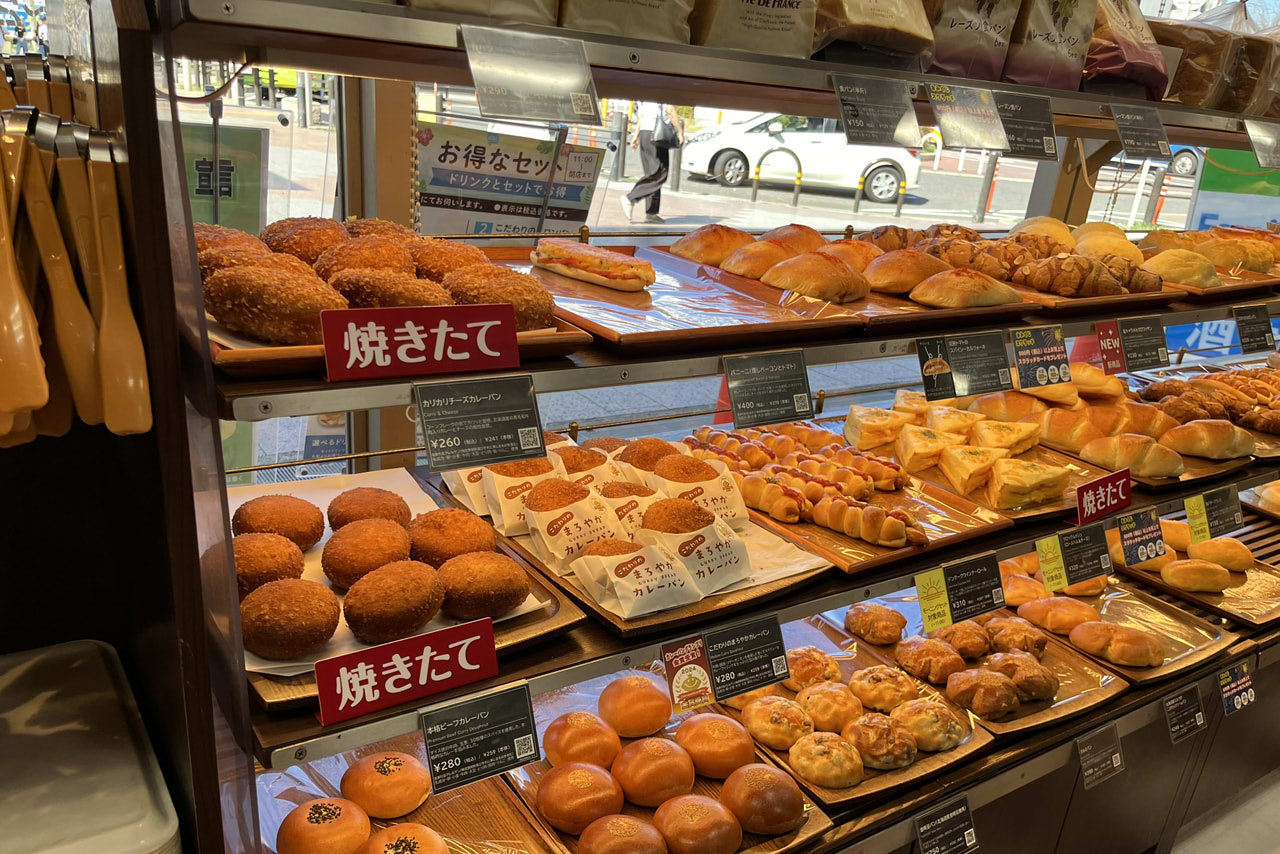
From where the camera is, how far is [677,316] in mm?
1564

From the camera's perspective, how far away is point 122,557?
1.48 metres

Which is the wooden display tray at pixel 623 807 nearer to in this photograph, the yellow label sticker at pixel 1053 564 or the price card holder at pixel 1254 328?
the yellow label sticker at pixel 1053 564

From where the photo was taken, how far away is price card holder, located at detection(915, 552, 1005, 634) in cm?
181

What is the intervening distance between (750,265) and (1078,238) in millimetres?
1127

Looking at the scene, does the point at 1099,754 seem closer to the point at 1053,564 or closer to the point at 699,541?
the point at 1053,564

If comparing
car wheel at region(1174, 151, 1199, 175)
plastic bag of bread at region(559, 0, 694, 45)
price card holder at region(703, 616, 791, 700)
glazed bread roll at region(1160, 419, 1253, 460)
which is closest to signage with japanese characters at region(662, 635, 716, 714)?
price card holder at region(703, 616, 791, 700)

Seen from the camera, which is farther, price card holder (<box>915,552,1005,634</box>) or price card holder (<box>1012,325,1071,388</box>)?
price card holder (<box>1012,325,1071,388</box>)

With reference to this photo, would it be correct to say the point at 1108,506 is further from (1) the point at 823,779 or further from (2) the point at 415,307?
(2) the point at 415,307

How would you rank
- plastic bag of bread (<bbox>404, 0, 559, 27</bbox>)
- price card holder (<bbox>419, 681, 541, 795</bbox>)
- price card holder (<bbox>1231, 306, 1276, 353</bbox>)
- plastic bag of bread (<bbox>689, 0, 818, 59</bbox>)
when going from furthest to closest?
price card holder (<bbox>1231, 306, 1276, 353</bbox>) < plastic bag of bread (<bbox>689, 0, 818, 59</bbox>) < price card holder (<bbox>419, 681, 541, 795</bbox>) < plastic bag of bread (<bbox>404, 0, 559, 27</bbox>)

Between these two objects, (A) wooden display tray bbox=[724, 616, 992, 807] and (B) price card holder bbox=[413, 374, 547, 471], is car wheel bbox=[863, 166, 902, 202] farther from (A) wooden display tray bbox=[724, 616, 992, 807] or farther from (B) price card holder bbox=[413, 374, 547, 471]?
(B) price card holder bbox=[413, 374, 547, 471]

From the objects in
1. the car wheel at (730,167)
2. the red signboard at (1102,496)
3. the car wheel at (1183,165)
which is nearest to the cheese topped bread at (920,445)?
the red signboard at (1102,496)

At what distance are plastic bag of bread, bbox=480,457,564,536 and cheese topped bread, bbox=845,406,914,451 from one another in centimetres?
94

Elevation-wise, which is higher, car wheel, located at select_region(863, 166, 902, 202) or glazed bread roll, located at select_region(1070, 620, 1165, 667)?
car wheel, located at select_region(863, 166, 902, 202)

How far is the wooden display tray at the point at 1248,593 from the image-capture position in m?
2.50
